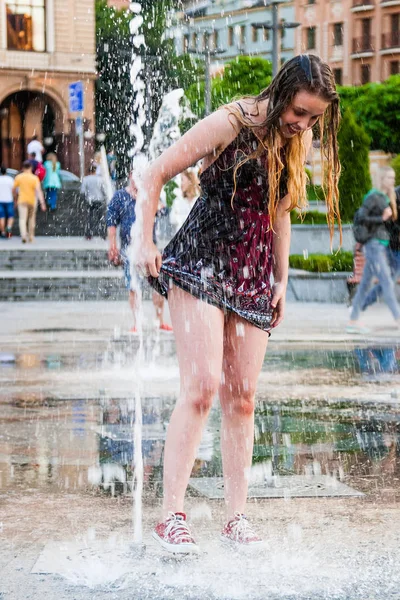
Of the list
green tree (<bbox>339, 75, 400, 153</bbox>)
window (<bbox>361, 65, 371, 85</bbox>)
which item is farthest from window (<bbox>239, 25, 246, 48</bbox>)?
green tree (<bbox>339, 75, 400, 153</bbox>)

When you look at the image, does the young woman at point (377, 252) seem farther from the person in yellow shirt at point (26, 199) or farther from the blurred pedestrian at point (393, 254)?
the person in yellow shirt at point (26, 199)

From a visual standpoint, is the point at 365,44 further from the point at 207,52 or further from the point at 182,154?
the point at 182,154

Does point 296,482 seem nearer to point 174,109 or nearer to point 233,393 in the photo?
point 233,393

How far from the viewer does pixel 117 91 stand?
6931 centimetres

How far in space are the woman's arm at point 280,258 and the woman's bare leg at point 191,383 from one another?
34 cm

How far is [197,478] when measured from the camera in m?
5.67

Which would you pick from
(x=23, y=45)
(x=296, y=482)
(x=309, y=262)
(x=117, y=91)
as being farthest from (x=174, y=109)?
(x=117, y=91)

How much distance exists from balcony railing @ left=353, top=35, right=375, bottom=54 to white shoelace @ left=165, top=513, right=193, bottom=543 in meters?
77.3

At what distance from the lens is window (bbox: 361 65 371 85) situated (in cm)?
8050

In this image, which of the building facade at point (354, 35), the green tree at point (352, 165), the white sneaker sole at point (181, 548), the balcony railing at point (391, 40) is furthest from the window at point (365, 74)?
the white sneaker sole at point (181, 548)

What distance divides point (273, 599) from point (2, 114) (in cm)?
4706

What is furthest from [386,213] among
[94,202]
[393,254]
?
[94,202]

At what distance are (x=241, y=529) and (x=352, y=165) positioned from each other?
17274 millimetres

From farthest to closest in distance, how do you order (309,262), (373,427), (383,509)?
(309,262) → (373,427) → (383,509)
